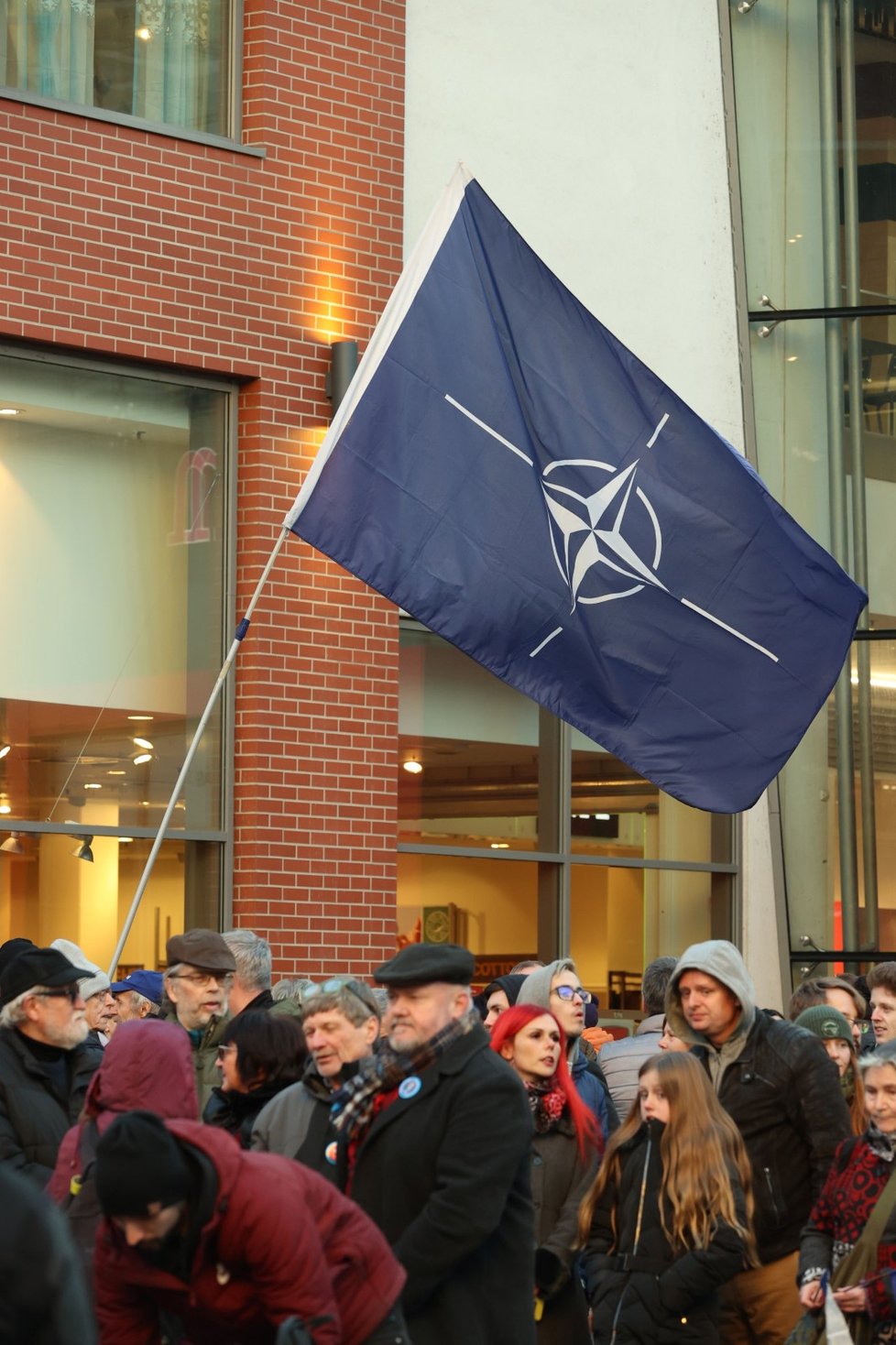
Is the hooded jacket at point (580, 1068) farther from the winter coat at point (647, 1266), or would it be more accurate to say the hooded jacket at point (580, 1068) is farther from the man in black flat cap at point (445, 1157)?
the man in black flat cap at point (445, 1157)

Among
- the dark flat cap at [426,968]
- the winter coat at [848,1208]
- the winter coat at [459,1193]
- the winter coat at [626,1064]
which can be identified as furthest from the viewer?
→ the winter coat at [626,1064]

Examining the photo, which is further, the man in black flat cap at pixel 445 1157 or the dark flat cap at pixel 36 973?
the dark flat cap at pixel 36 973

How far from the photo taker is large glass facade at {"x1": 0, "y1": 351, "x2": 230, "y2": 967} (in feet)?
40.4

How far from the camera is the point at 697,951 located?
7.82 meters

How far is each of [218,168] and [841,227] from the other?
19.3ft

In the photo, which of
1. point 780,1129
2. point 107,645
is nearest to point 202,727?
point 107,645

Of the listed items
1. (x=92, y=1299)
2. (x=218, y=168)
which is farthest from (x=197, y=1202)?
(x=218, y=168)

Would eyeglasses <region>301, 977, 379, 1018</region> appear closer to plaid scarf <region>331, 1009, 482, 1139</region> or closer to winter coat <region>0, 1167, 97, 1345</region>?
plaid scarf <region>331, 1009, 482, 1139</region>

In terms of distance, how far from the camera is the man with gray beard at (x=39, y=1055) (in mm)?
7305

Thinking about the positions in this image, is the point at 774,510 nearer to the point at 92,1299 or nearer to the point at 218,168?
the point at 218,168

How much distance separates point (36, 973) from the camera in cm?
739

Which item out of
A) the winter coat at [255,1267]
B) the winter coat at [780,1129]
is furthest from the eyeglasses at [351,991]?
the winter coat at [255,1267]

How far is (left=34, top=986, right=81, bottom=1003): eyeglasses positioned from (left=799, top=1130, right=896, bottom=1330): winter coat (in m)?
2.56

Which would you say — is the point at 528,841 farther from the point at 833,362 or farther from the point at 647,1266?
the point at 647,1266
